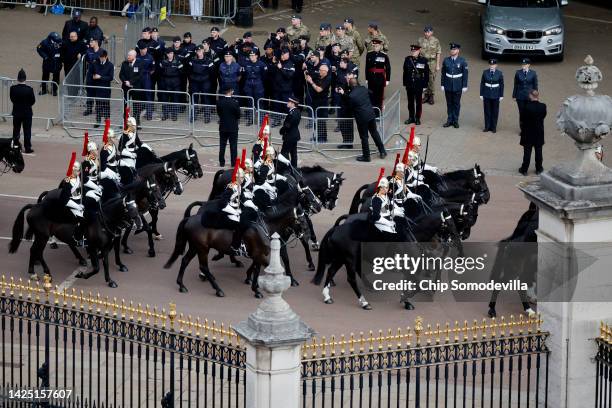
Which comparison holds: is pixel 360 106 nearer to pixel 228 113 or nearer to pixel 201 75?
pixel 228 113

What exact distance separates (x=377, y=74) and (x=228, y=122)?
385cm

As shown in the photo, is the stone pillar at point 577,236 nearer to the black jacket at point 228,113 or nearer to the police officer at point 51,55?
the black jacket at point 228,113

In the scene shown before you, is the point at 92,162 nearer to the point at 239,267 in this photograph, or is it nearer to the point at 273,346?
the point at 239,267

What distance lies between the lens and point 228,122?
98.1ft

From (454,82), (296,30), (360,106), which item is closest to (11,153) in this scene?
(360,106)

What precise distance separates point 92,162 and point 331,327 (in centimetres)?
452

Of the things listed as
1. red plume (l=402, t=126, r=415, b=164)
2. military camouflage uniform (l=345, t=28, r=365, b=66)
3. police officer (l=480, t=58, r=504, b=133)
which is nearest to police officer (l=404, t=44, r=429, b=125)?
police officer (l=480, t=58, r=504, b=133)

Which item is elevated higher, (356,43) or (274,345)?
(356,43)

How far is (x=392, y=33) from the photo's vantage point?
128ft

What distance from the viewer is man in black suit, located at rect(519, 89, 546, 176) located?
1161 inches

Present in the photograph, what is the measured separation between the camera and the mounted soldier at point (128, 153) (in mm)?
25516

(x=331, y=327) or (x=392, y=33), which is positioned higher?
(x=392, y=33)

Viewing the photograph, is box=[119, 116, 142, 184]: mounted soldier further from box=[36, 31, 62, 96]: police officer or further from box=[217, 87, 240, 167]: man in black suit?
box=[36, 31, 62, 96]: police officer

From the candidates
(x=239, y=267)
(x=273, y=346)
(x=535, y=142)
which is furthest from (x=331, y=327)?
A: (x=535, y=142)
